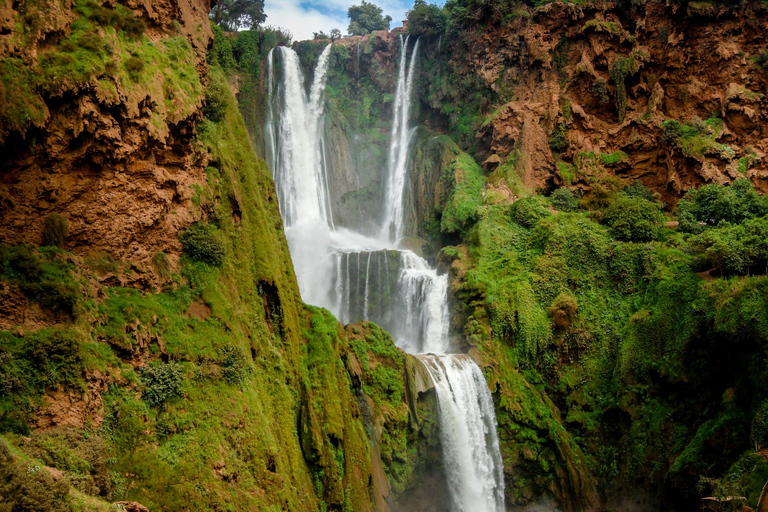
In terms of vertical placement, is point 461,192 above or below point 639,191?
below

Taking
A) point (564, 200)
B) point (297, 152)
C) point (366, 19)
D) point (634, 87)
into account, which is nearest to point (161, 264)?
point (564, 200)

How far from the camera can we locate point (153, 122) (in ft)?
52.0

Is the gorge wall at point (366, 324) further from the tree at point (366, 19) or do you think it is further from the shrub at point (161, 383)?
the tree at point (366, 19)

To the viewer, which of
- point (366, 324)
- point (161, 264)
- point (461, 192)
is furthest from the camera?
point (461, 192)

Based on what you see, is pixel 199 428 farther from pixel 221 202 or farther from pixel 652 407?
pixel 652 407

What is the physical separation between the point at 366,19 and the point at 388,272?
43386 millimetres

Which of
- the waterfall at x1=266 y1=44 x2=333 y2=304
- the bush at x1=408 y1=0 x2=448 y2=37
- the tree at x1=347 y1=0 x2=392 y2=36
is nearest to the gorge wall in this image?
the waterfall at x1=266 y1=44 x2=333 y2=304

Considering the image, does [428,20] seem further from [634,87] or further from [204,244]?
[204,244]

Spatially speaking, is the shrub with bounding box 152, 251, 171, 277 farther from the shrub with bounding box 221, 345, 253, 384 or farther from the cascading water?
the cascading water

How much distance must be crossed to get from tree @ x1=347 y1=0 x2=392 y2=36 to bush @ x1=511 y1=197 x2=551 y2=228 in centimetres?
3962

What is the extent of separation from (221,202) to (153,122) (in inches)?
149

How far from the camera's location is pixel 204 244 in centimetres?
1709

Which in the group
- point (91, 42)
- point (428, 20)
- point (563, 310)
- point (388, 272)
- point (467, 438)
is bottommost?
point (467, 438)

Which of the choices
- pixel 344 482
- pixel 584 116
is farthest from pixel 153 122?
pixel 584 116
